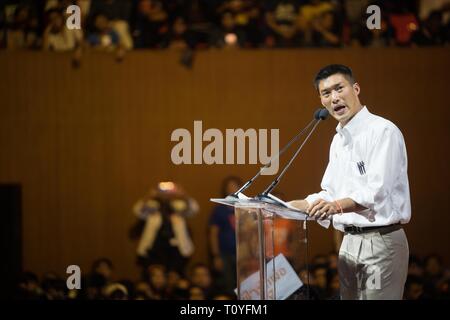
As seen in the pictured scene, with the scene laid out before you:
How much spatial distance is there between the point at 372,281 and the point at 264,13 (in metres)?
3.37

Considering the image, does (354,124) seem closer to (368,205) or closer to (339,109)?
(339,109)

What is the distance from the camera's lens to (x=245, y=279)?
3.50 meters

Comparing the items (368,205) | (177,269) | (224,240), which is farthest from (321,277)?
(368,205)

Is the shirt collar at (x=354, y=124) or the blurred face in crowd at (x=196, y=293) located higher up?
the shirt collar at (x=354, y=124)

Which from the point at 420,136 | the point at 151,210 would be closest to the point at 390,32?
the point at 420,136

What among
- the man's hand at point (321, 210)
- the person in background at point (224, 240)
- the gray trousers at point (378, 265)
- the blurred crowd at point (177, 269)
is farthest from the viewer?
the person in background at point (224, 240)

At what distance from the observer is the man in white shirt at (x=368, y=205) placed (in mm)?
3039

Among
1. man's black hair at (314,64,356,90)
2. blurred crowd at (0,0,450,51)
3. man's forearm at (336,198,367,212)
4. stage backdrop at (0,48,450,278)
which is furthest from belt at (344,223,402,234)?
blurred crowd at (0,0,450,51)

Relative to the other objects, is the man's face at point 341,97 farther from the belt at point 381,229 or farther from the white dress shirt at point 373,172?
the belt at point 381,229

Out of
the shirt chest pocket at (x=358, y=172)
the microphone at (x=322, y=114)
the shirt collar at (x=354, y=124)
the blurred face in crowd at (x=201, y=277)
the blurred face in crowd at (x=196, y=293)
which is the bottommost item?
the blurred face in crowd at (x=196, y=293)

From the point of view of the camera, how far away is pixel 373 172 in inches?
120

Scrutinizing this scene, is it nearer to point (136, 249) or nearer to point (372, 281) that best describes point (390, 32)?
point (136, 249)

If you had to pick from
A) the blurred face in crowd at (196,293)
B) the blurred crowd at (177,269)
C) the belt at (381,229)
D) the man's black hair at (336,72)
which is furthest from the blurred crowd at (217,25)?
the belt at (381,229)

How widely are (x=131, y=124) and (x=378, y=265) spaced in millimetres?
3342
